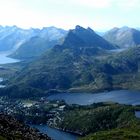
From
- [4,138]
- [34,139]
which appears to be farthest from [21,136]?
[4,138]

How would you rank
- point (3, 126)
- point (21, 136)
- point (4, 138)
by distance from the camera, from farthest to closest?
point (3, 126), point (21, 136), point (4, 138)

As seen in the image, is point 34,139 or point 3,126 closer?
point 34,139

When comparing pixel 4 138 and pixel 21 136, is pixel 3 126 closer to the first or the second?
pixel 21 136

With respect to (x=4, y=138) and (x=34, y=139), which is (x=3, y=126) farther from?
(x=4, y=138)

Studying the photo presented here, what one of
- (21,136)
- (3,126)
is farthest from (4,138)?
(3,126)

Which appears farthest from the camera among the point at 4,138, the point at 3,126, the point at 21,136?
the point at 3,126

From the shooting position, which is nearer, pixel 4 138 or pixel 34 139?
pixel 4 138

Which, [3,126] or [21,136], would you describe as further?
[3,126]

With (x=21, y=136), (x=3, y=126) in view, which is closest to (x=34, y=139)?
(x=21, y=136)
